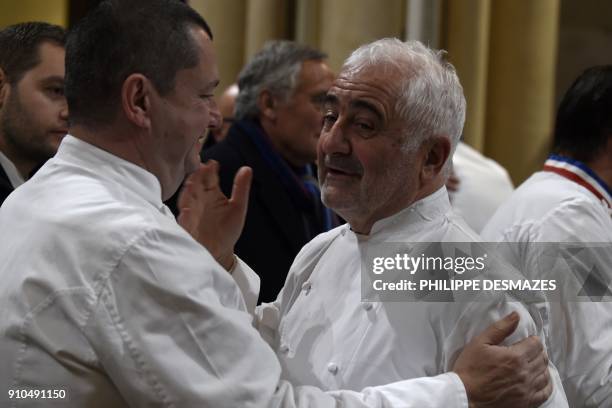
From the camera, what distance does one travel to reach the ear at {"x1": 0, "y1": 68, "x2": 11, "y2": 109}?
11.7 feet

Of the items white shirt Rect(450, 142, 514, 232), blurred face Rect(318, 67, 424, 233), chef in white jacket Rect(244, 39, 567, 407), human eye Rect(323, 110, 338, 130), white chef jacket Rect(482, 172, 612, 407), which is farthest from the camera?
white shirt Rect(450, 142, 514, 232)

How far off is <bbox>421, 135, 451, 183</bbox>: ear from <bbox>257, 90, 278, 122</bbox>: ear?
2.13 m

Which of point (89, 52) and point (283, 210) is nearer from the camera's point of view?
point (89, 52)

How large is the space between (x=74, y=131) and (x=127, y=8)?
12.1 inches

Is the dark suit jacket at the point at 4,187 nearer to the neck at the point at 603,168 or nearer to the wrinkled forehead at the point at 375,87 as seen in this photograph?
the wrinkled forehead at the point at 375,87

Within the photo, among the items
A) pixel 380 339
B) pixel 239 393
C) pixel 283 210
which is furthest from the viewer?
pixel 283 210

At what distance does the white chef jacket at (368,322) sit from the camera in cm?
252

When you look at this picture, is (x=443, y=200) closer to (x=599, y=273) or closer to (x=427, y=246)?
(x=427, y=246)

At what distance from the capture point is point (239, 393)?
2.12 m

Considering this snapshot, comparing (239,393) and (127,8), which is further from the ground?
(127,8)

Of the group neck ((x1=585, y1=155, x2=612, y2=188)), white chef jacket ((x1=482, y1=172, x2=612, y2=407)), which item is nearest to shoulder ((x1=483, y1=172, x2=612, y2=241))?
white chef jacket ((x1=482, y1=172, x2=612, y2=407))

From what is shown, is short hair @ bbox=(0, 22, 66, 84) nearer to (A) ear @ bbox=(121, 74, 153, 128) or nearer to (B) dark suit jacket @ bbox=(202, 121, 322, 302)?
(B) dark suit jacket @ bbox=(202, 121, 322, 302)

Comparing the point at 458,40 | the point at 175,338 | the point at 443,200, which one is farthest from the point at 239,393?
the point at 458,40

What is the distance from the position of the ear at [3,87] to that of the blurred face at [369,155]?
4.35ft
